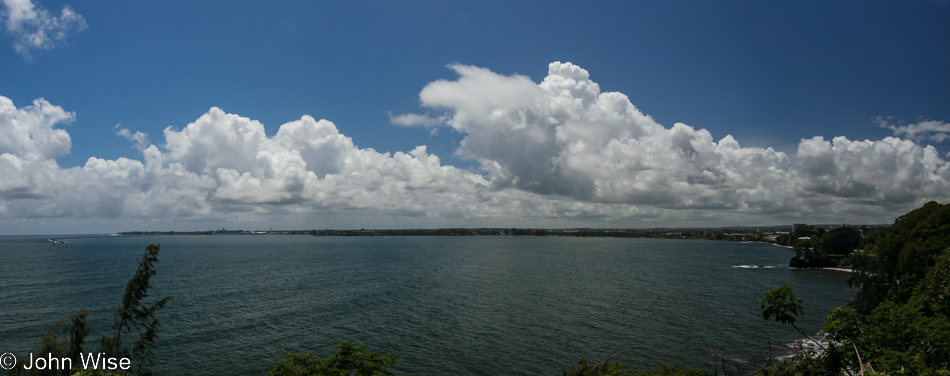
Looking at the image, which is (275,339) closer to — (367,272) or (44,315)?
(44,315)

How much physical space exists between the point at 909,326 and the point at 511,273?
8555 cm

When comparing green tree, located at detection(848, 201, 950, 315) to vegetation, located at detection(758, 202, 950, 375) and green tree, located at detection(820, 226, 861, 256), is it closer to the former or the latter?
vegetation, located at detection(758, 202, 950, 375)

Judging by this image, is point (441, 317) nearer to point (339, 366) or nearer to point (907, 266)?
point (339, 366)

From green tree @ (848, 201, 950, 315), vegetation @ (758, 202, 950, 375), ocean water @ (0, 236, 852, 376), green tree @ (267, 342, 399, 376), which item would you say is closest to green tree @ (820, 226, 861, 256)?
ocean water @ (0, 236, 852, 376)

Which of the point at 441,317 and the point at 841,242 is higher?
the point at 841,242

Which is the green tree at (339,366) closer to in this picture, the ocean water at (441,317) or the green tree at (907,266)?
the ocean water at (441,317)

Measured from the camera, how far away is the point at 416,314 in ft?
178

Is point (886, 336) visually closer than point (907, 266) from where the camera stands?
Yes

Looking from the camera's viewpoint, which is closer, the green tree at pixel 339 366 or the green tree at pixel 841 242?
the green tree at pixel 339 366

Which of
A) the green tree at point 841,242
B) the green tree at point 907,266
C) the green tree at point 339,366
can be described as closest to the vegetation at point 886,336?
the green tree at point 339,366

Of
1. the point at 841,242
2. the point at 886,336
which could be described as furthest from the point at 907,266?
the point at 841,242

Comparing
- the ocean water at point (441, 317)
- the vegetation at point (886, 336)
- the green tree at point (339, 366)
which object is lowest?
the ocean water at point (441, 317)

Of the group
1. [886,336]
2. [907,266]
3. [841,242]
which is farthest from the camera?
[841,242]

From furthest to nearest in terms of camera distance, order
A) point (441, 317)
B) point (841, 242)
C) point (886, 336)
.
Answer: point (841, 242), point (441, 317), point (886, 336)
